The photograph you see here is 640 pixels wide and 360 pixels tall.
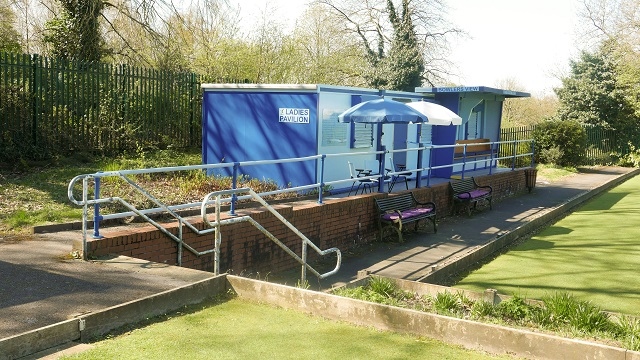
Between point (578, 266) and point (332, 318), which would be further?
point (578, 266)

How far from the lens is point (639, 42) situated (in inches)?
1330

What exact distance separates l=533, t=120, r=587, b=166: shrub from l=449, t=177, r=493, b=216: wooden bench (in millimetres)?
11054

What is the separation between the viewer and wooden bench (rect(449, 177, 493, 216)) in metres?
15.8

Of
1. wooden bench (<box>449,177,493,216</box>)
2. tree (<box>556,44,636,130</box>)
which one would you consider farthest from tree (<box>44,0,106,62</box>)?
tree (<box>556,44,636,130</box>)

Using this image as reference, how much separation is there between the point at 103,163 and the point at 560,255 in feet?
32.8

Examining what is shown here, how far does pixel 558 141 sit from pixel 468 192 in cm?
1275

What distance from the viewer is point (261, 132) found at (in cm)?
1449

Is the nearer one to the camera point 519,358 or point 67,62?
point 519,358

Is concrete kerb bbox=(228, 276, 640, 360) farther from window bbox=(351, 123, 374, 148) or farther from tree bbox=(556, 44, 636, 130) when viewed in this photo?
tree bbox=(556, 44, 636, 130)

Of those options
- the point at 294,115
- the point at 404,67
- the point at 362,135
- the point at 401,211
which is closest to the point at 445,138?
the point at 362,135

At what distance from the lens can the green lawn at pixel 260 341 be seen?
4914 millimetres

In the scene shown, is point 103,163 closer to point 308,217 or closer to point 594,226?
point 308,217

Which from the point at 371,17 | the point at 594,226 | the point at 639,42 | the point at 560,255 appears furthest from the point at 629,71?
the point at 560,255

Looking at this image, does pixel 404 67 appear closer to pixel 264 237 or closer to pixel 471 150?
pixel 471 150
